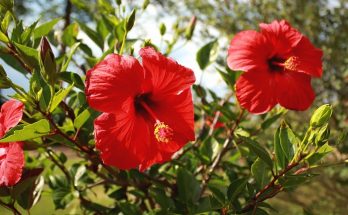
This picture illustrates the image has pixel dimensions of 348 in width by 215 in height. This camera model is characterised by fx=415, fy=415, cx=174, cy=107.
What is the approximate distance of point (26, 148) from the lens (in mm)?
986

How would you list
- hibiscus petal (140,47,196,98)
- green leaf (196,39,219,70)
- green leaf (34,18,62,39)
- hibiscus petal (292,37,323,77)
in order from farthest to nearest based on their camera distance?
green leaf (196,39,219,70), hibiscus petal (292,37,323,77), green leaf (34,18,62,39), hibiscus petal (140,47,196,98)

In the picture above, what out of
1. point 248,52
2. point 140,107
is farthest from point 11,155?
point 248,52

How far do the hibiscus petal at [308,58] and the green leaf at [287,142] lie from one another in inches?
12.5

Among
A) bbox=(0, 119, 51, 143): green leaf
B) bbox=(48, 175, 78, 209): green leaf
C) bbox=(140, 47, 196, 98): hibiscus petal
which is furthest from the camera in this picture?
bbox=(48, 175, 78, 209): green leaf

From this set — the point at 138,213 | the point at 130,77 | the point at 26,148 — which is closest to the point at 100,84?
the point at 130,77

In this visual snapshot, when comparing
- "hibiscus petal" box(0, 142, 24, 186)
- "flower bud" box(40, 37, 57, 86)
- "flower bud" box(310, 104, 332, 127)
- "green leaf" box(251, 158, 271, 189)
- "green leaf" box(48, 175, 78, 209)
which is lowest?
"green leaf" box(48, 175, 78, 209)

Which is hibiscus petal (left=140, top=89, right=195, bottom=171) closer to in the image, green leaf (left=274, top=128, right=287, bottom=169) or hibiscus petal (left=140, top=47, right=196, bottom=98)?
hibiscus petal (left=140, top=47, right=196, bottom=98)

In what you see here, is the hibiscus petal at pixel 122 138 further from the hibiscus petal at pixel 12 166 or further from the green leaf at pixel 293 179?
the green leaf at pixel 293 179

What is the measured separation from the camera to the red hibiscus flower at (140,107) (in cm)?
85

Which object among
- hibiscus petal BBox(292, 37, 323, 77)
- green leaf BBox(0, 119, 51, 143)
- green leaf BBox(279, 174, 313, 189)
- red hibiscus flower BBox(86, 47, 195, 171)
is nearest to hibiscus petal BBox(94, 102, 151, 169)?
red hibiscus flower BBox(86, 47, 195, 171)

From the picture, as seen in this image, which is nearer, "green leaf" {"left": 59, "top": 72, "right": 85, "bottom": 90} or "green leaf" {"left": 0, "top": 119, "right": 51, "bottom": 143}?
"green leaf" {"left": 0, "top": 119, "right": 51, "bottom": 143}

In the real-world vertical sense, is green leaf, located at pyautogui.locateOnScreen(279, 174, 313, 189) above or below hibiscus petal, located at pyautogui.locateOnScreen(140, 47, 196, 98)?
below

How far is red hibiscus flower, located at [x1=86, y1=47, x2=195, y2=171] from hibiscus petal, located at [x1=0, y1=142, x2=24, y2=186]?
0.53ft

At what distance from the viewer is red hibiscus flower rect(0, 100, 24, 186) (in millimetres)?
832
